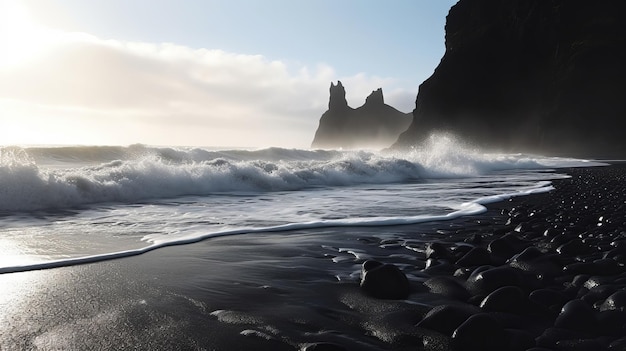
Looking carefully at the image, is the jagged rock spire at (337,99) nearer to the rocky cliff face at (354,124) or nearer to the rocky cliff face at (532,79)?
the rocky cliff face at (354,124)

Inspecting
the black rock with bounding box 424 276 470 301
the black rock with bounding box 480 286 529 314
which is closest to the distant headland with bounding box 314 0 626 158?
the black rock with bounding box 424 276 470 301

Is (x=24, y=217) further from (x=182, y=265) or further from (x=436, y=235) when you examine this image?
(x=436, y=235)

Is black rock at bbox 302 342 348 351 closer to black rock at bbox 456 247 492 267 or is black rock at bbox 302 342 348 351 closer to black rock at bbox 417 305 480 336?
black rock at bbox 417 305 480 336

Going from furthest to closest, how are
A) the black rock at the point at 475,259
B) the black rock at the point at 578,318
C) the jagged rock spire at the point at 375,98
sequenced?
1. the jagged rock spire at the point at 375,98
2. the black rock at the point at 475,259
3. the black rock at the point at 578,318

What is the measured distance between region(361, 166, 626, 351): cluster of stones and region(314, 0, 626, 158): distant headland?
42388mm

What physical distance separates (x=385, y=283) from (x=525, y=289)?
981 millimetres

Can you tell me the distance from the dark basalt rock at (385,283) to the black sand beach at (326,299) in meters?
0.02

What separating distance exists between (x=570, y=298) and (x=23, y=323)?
11.1 feet

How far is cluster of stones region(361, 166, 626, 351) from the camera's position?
2.40 metres

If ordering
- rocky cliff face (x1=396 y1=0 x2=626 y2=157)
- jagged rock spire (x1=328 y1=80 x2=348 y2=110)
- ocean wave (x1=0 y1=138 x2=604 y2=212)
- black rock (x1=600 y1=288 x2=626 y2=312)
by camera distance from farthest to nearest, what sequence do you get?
jagged rock spire (x1=328 y1=80 x2=348 y2=110) < rocky cliff face (x1=396 y1=0 x2=626 y2=157) < ocean wave (x1=0 y1=138 x2=604 y2=212) < black rock (x1=600 y1=288 x2=626 y2=312)

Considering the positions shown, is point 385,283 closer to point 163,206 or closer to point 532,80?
point 163,206

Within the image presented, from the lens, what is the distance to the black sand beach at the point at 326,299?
2428 mm

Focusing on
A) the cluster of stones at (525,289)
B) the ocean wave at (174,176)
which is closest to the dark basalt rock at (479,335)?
the cluster of stones at (525,289)

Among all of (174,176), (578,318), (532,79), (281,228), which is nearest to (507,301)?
(578,318)
